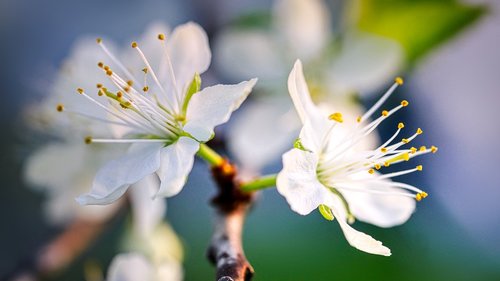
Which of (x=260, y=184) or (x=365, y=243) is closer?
(x=365, y=243)

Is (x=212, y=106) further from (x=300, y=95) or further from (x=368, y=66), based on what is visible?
(x=368, y=66)

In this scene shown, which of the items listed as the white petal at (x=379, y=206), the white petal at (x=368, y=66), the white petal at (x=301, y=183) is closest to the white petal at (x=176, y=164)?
the white petal at (x=301, y=183)

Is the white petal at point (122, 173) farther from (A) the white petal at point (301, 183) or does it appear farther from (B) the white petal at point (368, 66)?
(B) the white petal at point (368, 66)

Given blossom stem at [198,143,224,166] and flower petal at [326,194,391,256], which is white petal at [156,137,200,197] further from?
flower petal at [326,194,391,256]

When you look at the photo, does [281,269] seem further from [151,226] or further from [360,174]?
[360,174]

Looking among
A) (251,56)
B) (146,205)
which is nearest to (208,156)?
(146,205)
